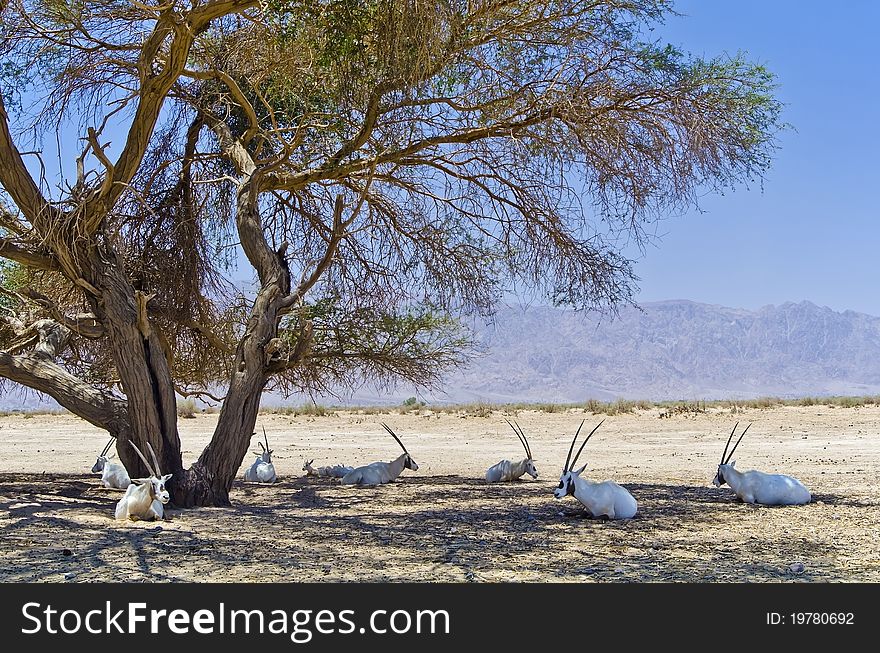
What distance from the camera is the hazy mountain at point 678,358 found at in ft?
413

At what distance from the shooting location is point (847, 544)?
24.6 ft

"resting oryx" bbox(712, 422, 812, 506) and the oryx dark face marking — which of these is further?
"resting oryx" bbox(712, 422, 812, 506)

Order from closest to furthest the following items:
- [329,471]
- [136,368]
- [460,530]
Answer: [460,530], [136,368], [329,471]

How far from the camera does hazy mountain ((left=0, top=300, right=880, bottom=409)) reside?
126 m

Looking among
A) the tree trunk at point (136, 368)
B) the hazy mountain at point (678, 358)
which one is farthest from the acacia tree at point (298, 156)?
the hazy mountain at point (678, 358)

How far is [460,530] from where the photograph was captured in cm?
841

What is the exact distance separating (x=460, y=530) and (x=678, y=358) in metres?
145

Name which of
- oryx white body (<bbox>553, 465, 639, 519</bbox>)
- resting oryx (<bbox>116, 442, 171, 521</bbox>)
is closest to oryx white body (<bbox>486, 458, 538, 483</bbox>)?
oryx white body (<bbox>553, 465, 639, 519</bbox>)

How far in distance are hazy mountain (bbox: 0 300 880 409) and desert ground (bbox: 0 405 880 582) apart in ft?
269

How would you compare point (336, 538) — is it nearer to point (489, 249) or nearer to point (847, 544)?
point (847, 544)

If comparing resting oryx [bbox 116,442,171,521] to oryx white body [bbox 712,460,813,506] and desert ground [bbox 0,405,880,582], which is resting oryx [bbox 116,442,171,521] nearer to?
desert ground [bbox 0,405,880,582]

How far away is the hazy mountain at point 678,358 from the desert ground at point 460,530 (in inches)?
3223

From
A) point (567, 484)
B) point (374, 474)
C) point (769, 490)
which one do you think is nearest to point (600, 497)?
point (567, 484)

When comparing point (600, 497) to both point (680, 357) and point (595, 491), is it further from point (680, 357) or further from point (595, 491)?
point (680, 357)
